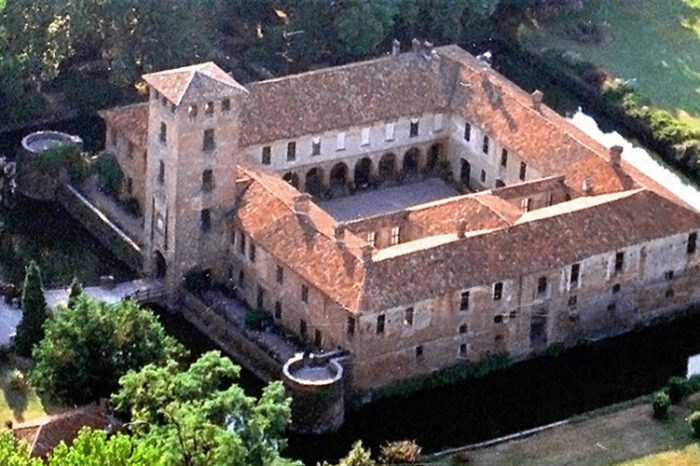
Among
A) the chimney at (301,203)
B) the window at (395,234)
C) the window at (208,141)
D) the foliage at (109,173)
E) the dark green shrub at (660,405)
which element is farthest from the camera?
the foliage at (109,173)

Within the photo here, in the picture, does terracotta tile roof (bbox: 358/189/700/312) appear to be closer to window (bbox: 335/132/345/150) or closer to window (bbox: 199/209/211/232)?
window (bbox: 199/209/211/232)

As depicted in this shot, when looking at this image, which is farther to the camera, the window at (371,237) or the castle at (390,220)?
the window at (371,237)

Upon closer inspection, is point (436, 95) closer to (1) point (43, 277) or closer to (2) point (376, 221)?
(2) point (376, 221)

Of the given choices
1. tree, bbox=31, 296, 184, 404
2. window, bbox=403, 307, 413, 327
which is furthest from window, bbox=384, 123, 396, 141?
tree, bbox=31, 296, 184, 404

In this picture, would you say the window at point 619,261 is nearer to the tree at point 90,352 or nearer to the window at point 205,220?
the window at point 205,220

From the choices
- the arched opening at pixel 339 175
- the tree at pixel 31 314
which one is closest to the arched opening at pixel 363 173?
the arched opening at pixel 339 175

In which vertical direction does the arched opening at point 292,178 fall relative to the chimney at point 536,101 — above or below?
below

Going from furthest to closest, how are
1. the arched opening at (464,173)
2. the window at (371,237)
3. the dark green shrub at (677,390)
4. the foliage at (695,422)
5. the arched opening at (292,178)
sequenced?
1. the arched opening at (464,173)
2. the arched opening at (292,178)
3. the window at (371,237)
4. the dark green shrub at (677,390)
5. the foliage at (695,422)
